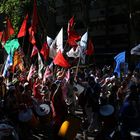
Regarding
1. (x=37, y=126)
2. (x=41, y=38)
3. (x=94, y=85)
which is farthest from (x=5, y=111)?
(x=41, y=38)

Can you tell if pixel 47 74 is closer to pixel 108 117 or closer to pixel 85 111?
pixel 85 111

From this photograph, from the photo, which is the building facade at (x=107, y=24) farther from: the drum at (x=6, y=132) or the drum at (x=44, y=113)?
the drum at (x=6, y=132)

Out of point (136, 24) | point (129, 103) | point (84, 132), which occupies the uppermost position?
point (136, 24)

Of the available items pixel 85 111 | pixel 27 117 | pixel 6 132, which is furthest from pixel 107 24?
pixel 6 132

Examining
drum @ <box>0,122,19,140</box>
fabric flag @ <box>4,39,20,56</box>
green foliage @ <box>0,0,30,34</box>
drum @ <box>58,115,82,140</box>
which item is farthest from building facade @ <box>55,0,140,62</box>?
drum @ <box>0,122,19,140</box>

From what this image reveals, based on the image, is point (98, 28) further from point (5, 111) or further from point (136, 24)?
point (5, 111)

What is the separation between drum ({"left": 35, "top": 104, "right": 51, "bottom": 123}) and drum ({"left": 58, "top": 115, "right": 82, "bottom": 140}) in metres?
1.99

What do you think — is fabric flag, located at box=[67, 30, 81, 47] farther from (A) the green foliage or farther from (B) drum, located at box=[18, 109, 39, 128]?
(A) the green foliage

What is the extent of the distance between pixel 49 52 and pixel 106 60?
21.4 meters

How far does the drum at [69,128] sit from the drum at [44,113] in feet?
6.54

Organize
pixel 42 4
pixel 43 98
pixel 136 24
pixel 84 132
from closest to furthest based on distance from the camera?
pixel 84 132 < pixel 43 98 < pixel 136 24 < pixel 42 4

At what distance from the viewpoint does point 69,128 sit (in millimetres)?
11086

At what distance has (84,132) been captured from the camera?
13031 millimetres

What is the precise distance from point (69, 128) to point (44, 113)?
2386 mm
